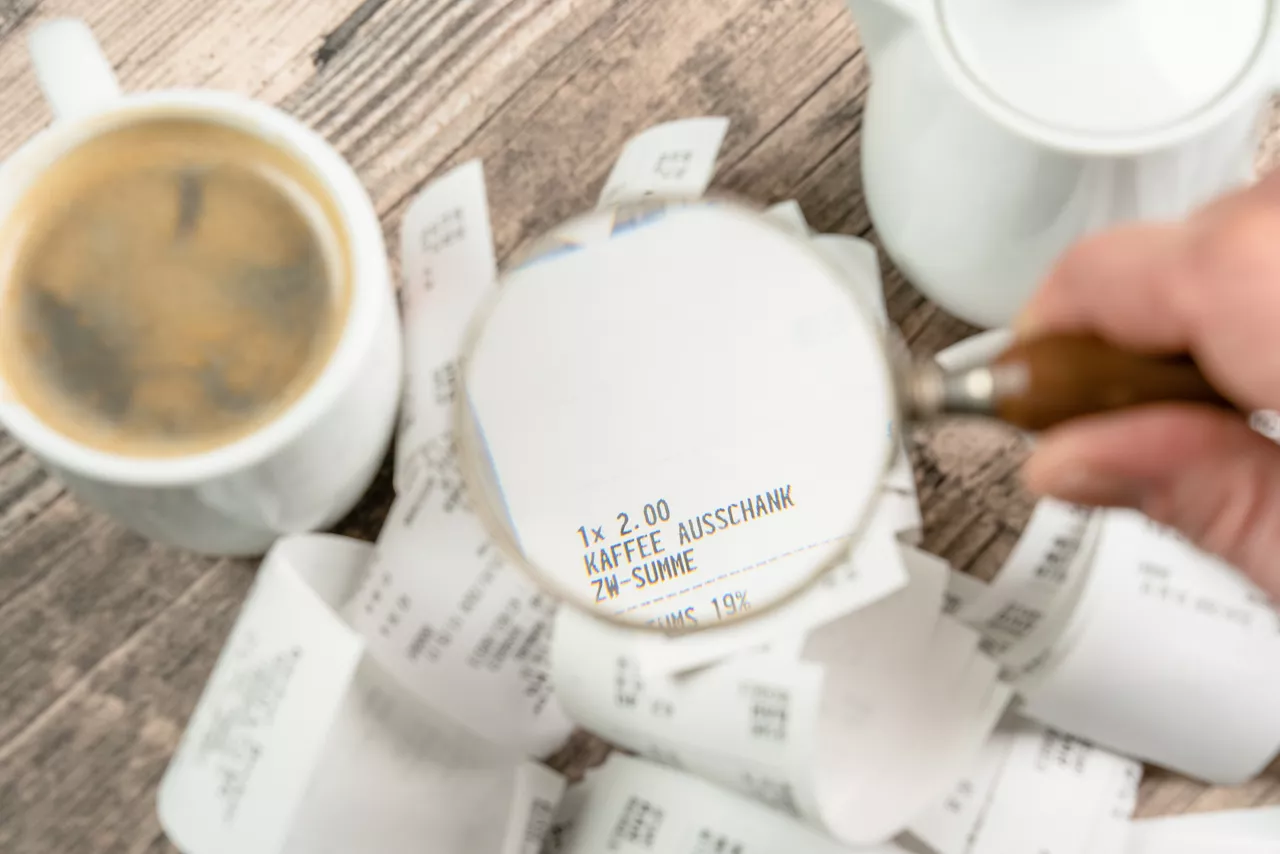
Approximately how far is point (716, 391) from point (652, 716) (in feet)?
0.35

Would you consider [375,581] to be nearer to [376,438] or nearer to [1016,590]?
[376,438]

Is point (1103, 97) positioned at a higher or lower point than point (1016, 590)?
higher

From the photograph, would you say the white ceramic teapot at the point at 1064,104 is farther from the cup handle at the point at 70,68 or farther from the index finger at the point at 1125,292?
the cup handle at the point at 70,68

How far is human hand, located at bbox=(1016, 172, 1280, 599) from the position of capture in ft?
0.81

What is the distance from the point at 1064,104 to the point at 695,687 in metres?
0.20

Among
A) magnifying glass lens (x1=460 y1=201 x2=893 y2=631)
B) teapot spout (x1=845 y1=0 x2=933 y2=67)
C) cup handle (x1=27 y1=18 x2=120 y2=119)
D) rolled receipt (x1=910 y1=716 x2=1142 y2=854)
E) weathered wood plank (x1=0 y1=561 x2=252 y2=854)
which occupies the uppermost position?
cup handle (x1=27 y1=18 x2=120 y2=119)

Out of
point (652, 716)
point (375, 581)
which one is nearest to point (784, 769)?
point (652, 716)

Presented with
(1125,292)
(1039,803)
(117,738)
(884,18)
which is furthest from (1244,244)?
(117,738)

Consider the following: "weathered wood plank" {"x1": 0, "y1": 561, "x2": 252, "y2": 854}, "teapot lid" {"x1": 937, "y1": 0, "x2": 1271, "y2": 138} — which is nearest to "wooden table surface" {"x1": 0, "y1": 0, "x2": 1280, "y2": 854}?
"weathered wood plank" {"x1": 0, "y1": 561, "x2": 252, "y2": 854}

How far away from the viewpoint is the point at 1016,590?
42 cm

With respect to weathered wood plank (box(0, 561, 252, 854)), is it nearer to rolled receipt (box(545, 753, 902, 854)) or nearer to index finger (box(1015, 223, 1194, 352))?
rolled receipt (box(545, 753, 902, 854))

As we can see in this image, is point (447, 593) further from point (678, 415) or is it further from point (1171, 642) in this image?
point (1171, 642)

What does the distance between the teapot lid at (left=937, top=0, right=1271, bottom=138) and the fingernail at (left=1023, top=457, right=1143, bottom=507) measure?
0.30 feet

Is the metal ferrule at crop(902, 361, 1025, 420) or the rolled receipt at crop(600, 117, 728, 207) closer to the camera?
the metal ferrule at crop(902, 361, 1025, 420)
